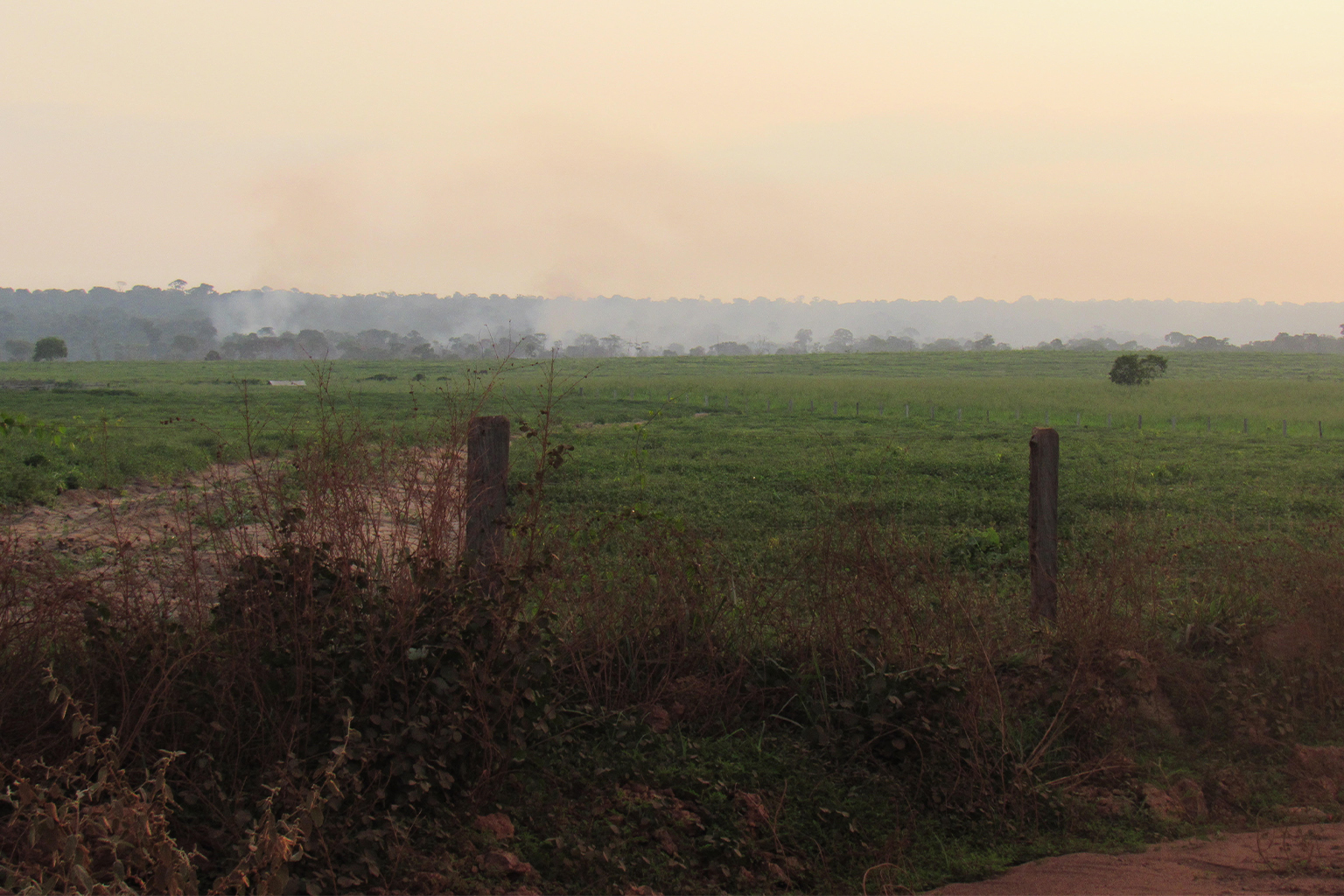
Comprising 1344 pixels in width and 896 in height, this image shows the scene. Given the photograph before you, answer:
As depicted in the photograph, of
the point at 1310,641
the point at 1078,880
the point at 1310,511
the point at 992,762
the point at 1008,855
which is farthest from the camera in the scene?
the point at 1310,511

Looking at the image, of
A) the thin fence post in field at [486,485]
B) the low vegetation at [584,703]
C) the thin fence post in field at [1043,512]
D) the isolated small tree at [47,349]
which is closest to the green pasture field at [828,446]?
the thin fence post in field at [486,485]

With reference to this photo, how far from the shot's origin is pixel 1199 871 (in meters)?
3.66

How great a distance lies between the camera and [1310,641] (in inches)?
213

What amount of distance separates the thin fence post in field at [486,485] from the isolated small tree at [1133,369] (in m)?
52.9

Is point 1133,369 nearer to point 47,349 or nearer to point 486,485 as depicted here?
point 486,485

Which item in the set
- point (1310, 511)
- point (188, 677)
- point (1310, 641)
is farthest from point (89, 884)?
point (1310, 511)

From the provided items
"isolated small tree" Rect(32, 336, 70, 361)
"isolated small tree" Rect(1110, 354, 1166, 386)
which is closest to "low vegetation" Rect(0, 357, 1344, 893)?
"isolated small tree" Rect(1110, 354, 1166, 386)

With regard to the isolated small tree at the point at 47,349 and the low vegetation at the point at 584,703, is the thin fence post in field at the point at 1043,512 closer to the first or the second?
the low vegetation at the point at 584,703

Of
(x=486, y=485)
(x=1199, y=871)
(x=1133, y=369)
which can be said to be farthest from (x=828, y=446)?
(x=1133, y=369)

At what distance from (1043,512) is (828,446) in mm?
2414

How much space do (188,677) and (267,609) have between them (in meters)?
0.42

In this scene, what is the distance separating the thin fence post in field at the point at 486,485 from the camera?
4.43 metres

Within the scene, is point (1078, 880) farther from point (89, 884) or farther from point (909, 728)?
point (89, 884)

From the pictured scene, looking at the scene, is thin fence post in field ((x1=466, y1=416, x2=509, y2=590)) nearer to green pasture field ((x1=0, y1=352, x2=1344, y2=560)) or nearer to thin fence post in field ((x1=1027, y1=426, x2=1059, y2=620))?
green pasture field ((x1=0, y1=352, x2=1344, y2=560))
